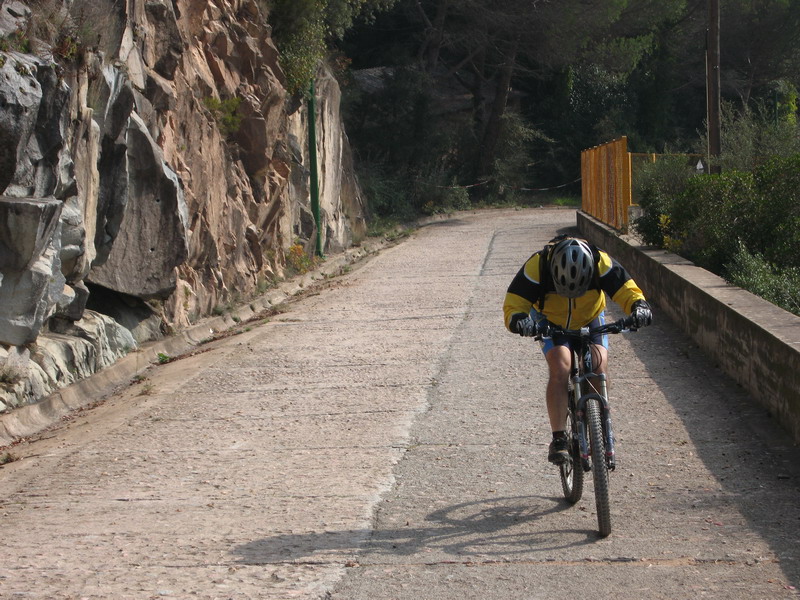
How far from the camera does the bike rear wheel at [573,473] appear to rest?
617cm

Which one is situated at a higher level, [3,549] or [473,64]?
[473,64]

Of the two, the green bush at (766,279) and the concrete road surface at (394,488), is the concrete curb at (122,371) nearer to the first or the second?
the concrete road surface at (394,488)

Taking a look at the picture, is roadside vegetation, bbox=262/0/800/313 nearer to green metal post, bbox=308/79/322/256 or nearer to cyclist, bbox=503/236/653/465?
green metal post, bbox=308/79/322/256

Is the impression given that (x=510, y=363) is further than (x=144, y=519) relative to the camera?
Yes

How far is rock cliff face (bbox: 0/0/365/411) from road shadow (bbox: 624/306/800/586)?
17.9 feet

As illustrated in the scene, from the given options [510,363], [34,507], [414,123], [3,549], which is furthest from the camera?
[414,123]

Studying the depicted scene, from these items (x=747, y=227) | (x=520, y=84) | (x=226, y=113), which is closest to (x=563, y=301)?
(x=747, y=227)

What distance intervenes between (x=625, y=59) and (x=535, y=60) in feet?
12.3

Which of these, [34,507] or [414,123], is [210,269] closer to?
[34,507]

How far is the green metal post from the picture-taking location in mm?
23547

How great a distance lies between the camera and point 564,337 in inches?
247

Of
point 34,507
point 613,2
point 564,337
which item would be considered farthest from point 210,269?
point 613,2

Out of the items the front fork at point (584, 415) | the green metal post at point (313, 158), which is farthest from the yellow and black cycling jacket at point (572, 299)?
the green metal post at point (313, 158)

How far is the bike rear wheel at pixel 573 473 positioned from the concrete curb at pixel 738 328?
2.03 metres
